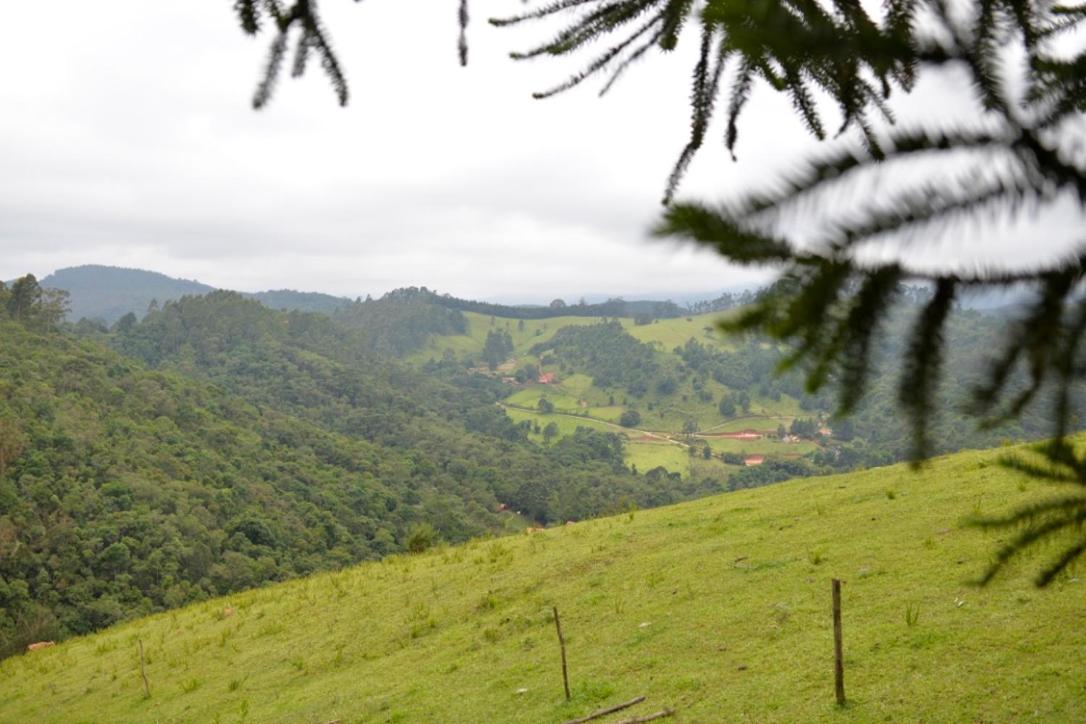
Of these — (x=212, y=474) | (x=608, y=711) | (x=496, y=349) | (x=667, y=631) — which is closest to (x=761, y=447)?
(x=212, y=474)

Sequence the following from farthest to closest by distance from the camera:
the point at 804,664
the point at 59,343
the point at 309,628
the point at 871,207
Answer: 1. the point at 59,343
2. the point at 309,628
3. the point at 804,664
4. the point at 871,207

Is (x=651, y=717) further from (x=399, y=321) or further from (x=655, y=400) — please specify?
(x=399, y=321)

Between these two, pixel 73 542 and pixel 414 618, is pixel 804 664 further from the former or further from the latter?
pixel 73 542

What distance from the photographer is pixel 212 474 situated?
56.3 m

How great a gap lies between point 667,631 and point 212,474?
185ft

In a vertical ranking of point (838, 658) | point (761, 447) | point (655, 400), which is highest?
point (838, 658)

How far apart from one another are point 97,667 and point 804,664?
38.8 feet

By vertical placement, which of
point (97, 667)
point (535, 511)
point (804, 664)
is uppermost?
point (804, 664)

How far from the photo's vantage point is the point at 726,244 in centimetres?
92

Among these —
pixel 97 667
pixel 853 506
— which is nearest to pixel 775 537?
pixel 853 506

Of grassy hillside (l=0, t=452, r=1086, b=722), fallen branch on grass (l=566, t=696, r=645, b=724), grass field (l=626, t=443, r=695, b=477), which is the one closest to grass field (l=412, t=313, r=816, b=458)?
grass field (l=626, t=443, r=695, b=477)

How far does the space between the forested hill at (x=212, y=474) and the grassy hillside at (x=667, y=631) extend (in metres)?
4.48

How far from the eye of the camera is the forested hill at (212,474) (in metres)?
37.8

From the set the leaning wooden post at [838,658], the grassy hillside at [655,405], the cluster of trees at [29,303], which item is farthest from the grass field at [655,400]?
the leaning wooden post at [838,658]
